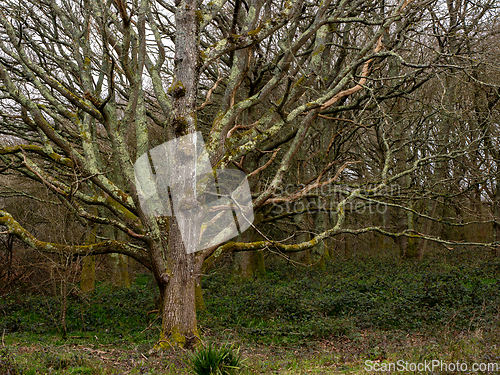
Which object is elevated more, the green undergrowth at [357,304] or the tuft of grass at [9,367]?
the tuft of grass at [9,367]

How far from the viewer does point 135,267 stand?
64.7 ft

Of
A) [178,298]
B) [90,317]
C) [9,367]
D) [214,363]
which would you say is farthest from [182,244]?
[90,317]

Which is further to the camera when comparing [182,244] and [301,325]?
[301,325]

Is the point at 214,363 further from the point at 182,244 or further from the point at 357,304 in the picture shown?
the point at 357,304

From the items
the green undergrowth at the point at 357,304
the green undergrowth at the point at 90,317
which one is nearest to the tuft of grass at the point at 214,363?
the green undergrowth at the point at 357,304

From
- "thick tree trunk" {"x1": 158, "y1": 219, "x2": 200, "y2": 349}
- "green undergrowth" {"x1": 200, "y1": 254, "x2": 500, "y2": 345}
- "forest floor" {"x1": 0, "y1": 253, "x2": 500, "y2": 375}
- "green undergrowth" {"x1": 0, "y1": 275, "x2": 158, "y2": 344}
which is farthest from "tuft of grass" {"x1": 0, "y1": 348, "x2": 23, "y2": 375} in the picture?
"green undergrowth" {"x1": 200, "y1": 254, "x2": 500, "y2": 345}

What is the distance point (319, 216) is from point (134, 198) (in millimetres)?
9068

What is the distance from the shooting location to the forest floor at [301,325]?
4.88 metres

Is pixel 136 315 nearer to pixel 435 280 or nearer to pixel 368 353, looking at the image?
pixel 368 353

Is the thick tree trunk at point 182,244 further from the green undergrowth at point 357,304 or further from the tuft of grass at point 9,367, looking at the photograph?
the tuft of grass at point 9,367

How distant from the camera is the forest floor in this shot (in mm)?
4875

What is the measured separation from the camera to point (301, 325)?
312 inches

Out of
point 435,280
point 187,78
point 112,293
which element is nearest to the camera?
point 187,78

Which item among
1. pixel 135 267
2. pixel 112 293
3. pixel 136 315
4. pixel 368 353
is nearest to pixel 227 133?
pixel 368 353
